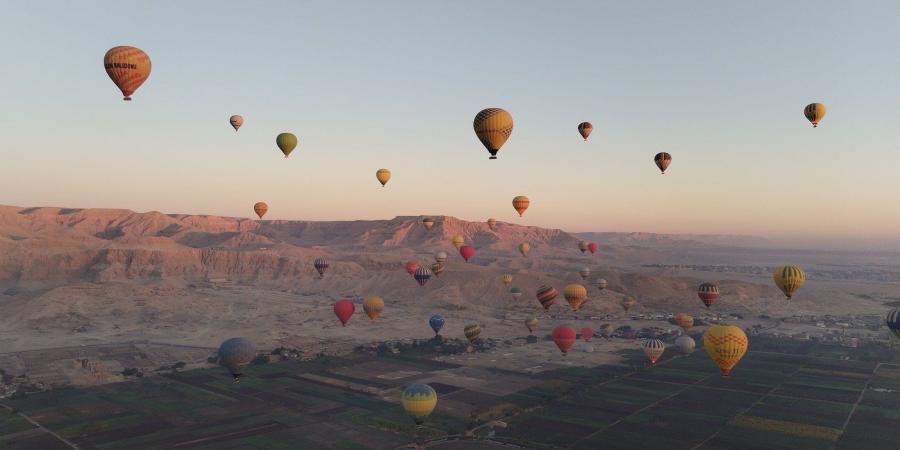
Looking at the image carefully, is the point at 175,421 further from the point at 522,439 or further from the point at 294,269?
the point at 294,269

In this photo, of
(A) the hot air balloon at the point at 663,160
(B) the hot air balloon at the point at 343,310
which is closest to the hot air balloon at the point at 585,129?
(A) the hot air balloon at the point at 663,160

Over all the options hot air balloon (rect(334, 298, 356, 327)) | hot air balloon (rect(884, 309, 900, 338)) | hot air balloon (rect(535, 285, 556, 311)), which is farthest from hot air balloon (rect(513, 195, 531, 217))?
hot air balloon (rect(884, 309, 900, 338))

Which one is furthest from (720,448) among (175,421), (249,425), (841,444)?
(175,421)

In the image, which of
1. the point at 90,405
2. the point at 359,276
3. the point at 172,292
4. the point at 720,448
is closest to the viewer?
the point at 720,448

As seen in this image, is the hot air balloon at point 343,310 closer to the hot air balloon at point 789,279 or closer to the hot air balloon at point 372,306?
the hot air balloon at point 372,306

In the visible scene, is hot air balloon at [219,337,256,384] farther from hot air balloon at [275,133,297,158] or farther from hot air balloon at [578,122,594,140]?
hot air balloon at [578,122,594,140]

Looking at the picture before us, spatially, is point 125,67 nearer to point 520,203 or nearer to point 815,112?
point 520,203

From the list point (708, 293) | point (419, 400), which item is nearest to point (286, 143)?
point (419, 400)
